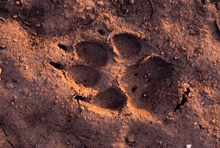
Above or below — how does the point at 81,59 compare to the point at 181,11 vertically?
below

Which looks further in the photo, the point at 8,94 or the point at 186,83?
the point at 186,83

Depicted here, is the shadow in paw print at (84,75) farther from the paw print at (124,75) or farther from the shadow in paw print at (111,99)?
the shadow in paw print at (111,99)

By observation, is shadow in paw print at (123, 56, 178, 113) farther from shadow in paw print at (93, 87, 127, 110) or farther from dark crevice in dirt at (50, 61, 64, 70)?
dark crevice in dirt at (50, 61, 64, 70)

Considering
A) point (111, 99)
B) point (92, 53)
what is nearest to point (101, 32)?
point (92, 53)

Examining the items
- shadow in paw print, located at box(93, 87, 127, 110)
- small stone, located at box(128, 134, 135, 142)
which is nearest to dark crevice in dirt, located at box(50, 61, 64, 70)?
shadow in paw print, located at box(93, 87, 127, 110)

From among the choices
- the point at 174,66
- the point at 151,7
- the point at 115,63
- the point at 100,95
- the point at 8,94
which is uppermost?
the point at 151,7

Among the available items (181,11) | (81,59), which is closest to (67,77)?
(81,59)

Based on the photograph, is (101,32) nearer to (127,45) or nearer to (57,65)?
(127,45)

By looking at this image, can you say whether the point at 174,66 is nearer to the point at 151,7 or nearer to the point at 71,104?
the point at 151,7
